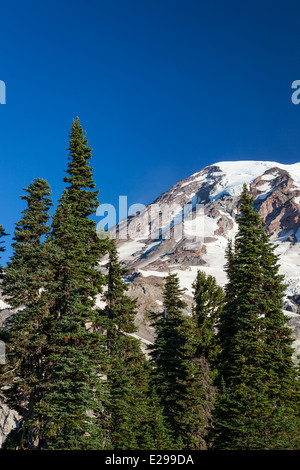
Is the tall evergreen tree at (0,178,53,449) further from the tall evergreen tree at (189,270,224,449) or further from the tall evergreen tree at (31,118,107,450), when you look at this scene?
the tall evergreen tree at (189,270,224,449)

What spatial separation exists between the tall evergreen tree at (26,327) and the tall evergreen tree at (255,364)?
28.8 feet

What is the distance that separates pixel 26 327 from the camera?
17219mm

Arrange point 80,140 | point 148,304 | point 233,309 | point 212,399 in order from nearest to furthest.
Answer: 1. point 233,309
2. point 80,140
3. point 212,399
4. point 148,304

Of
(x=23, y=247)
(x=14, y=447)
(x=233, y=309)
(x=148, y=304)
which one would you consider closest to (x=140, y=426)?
(x=14, y=447)

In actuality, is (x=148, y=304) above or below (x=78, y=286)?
below

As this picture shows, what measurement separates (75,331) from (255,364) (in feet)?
30.1

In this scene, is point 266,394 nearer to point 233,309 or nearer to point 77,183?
point 233,309

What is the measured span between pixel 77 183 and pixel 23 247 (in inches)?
196

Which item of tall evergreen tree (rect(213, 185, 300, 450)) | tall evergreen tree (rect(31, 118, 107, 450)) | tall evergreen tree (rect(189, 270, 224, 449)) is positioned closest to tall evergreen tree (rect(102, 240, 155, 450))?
tall evergreen tree (rect(31, 118, 107, 450))

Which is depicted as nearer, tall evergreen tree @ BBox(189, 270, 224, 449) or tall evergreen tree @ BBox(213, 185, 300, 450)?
tall evergreen tree @ BBox(213, 185, 300, 450)

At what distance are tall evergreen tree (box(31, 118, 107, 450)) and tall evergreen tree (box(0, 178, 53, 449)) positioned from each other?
0.56 m

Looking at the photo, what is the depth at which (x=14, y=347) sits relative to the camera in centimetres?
1694

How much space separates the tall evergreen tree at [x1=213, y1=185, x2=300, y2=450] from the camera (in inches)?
690

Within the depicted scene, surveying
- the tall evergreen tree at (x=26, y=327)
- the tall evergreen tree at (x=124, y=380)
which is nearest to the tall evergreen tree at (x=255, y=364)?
the tall evergreen tree at (x=124, y=380)
